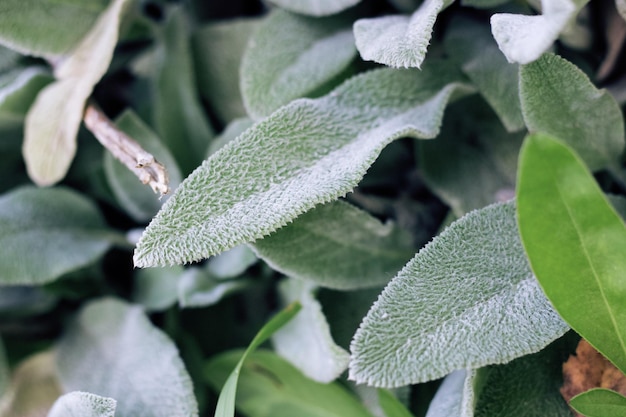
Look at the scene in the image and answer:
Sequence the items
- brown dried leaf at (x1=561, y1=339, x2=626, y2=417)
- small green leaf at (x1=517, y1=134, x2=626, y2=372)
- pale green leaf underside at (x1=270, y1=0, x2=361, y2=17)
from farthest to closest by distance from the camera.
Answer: pale green leaf underside at (x1=270, y1=0, x2=361, y2=17) → brown dried leaf at (x1=561, y1=339, x2=626, y2=417) → small green leaf at (x1=517, y1=134, x2=626, y2=372)

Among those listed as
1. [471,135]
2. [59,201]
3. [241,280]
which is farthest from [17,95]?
[471,135]

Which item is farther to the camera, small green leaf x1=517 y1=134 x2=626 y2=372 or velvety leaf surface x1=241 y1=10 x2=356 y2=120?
velvety leaf surface x1=241 y1=10 x2=356 y2=120

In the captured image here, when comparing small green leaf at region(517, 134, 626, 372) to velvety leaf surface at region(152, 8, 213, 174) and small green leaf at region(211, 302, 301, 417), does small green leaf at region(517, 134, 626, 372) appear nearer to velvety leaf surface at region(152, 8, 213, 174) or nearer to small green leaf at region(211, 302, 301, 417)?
small green leaf at region(211, 302, 301, 417)

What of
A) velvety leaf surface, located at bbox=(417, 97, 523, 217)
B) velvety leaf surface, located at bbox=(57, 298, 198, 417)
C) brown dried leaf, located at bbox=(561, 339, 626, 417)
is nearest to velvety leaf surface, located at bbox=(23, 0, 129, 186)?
velvety leaf surface, located at bbox=(57, 298, 198, 417)

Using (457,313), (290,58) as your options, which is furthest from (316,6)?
(457,313)

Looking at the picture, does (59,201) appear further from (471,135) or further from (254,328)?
(471,135)

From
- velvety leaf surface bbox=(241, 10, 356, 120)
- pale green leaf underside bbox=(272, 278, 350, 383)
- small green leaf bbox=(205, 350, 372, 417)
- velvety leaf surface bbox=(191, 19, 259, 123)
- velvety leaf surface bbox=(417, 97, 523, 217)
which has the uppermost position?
velvety leaf surface bbox=(241, 10, 356, 120)

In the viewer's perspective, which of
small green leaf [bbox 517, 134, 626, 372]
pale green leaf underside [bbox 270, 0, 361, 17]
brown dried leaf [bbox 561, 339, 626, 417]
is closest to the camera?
small green leaf [bbox 517, 134, 626, 372]
